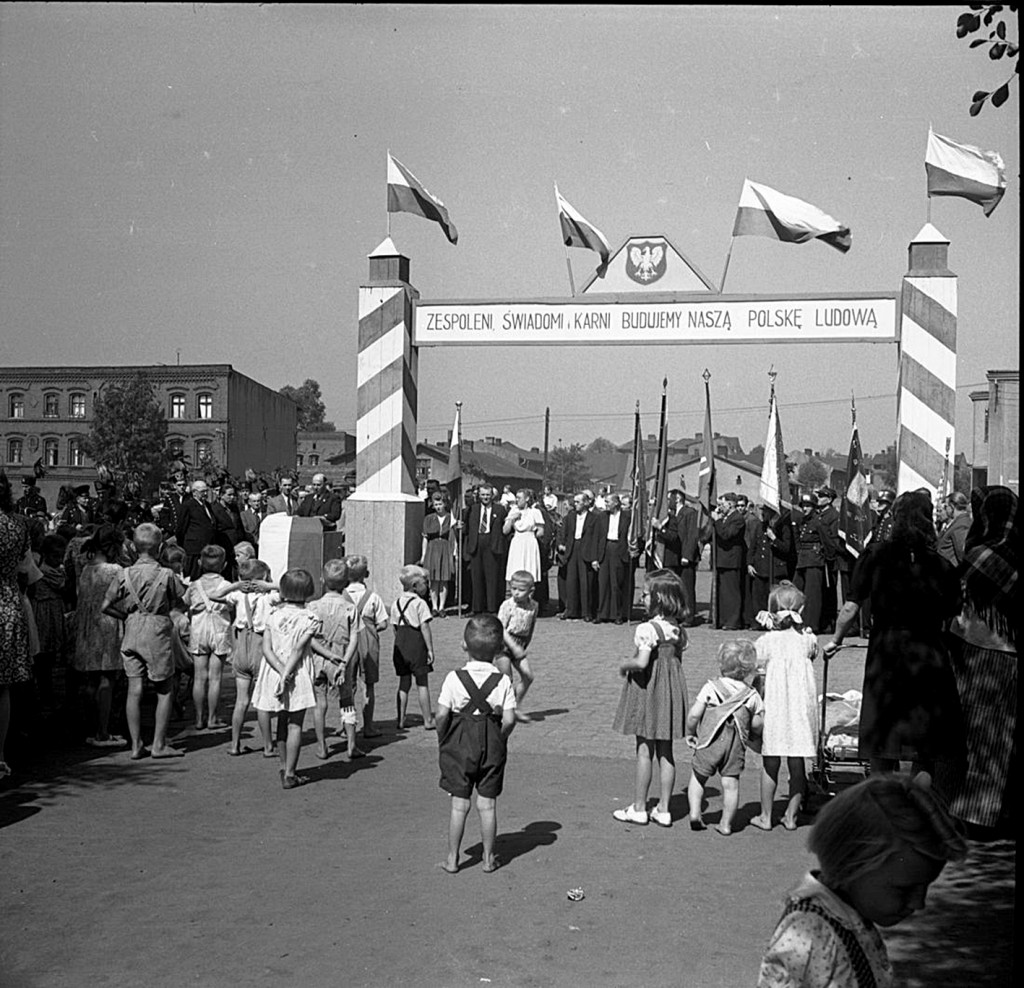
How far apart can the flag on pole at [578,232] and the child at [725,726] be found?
9.15m

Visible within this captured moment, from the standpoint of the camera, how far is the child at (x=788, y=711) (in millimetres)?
6883

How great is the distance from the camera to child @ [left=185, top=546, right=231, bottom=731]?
9.34 metres

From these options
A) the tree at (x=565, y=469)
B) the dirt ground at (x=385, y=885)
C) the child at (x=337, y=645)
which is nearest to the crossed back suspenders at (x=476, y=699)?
the dirt ground at (x=385, y=885)

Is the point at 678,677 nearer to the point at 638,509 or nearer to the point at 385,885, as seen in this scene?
the point at 385,885

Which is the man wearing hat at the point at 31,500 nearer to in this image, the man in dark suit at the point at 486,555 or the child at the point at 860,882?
the man in dark suit at the point at 486,555

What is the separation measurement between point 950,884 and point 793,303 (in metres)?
9.14

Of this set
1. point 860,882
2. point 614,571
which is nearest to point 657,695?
point 860,882

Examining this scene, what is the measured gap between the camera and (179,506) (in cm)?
1748

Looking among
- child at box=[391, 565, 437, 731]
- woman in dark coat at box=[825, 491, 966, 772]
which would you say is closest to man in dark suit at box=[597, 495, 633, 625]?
child at box=[391, 565, 437, 731]

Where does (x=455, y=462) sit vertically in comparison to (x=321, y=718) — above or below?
above

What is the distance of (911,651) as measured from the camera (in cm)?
629

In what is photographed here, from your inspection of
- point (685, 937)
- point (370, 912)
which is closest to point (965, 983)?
point (685, 937)

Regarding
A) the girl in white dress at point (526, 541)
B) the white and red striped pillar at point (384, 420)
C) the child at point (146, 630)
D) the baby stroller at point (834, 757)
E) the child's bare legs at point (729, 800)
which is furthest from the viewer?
the girl in white dress at point (526, 541)

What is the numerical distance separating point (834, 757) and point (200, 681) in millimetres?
5125
